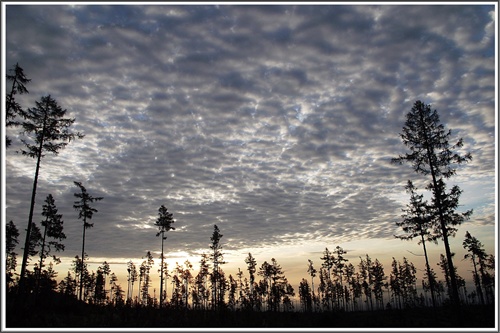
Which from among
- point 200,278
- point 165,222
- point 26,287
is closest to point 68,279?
point 200,278

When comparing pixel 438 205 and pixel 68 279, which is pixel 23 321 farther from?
pixel 68 279

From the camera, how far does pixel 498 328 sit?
13.6 metres

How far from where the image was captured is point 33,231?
130 feet

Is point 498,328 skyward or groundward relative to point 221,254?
groundward

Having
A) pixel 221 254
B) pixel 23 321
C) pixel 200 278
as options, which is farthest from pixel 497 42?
pixel 200 278

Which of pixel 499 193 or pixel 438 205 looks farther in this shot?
pixel 438 205

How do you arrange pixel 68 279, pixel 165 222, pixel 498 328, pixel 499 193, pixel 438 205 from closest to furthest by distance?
pixel 499 193, pixel 498 328, pixel 438 205, pixel 165 222, pixel 68 279

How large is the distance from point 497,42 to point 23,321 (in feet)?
78.7

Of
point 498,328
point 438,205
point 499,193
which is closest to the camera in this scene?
point 499,193

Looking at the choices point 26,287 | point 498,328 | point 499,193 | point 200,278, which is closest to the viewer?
point 499,193

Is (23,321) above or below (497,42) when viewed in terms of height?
below

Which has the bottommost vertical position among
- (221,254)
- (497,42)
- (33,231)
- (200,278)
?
Answer: (200,278)

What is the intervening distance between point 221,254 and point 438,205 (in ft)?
129

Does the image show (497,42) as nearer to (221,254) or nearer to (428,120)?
(428,120)
